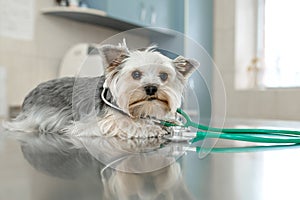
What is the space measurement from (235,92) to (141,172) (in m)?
2.45

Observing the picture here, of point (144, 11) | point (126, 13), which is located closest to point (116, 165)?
point (126, 13)

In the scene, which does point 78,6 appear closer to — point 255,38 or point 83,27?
point 83,27

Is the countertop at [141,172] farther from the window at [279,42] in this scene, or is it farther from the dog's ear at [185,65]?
the window at [279,42]

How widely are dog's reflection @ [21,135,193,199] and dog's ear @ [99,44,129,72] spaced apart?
0.13 metres

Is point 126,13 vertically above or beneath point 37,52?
above

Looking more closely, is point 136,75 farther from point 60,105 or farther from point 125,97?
point 60,105

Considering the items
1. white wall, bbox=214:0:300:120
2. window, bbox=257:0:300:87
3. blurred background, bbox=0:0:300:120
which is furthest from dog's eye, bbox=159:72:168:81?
window, bbox=257:0:300:87

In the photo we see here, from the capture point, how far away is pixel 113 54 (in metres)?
0.53

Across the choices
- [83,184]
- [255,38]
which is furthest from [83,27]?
[83,184]

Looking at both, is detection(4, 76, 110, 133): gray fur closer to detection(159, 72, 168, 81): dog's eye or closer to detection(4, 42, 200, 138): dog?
detection(4, 42, 200, 138): dog

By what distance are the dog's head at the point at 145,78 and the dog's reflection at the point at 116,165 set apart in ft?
0.21

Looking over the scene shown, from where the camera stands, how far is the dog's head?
1.68 ft

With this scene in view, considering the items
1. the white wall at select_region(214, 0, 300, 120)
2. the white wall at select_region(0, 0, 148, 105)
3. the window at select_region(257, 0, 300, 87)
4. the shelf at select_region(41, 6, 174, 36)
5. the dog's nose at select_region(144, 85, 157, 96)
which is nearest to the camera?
the dog's nose at select_region(144, 85, 157, 96)

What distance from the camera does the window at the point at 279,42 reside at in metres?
2.67
